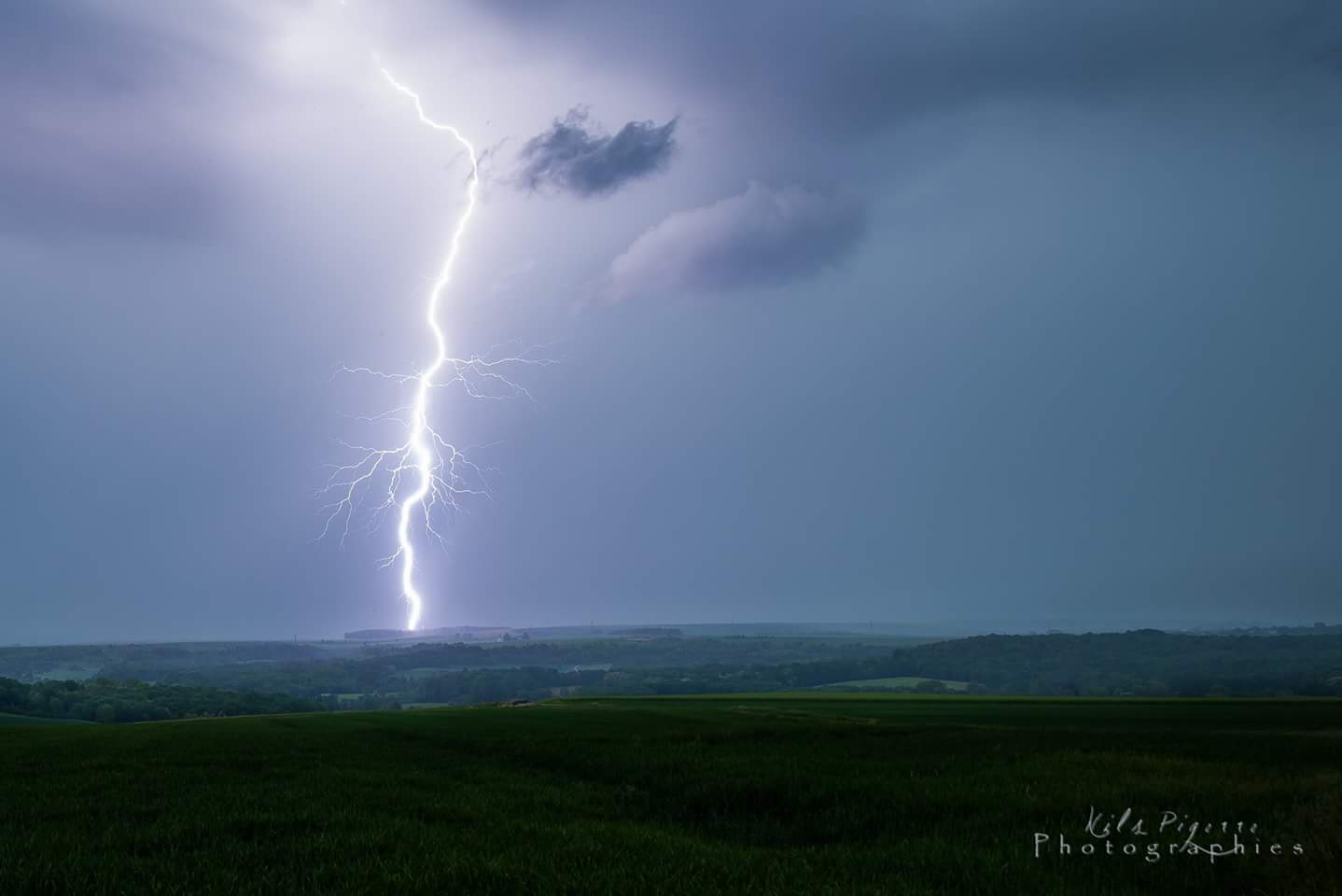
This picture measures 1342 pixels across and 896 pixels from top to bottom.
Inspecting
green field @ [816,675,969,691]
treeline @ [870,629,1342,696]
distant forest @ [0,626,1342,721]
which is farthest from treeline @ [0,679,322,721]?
treeline @ [870,629,1342,696]

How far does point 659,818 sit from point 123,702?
399ft

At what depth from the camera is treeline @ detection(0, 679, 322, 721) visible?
101 meters

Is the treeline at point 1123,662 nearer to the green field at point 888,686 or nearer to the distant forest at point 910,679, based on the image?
the distant forest at point 910,679

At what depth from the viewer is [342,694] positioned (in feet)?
626

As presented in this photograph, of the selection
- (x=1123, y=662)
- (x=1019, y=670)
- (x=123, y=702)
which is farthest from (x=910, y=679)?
(x=123, y=702)

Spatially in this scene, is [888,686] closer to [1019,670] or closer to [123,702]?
[1019,670]

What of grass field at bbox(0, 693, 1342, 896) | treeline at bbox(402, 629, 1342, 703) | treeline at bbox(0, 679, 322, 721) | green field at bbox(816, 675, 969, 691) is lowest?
treeline at bbox(402, 629, 1342, 703)

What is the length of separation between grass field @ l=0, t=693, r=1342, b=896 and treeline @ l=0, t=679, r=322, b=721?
97.4 meters

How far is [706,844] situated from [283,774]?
35.1 feet

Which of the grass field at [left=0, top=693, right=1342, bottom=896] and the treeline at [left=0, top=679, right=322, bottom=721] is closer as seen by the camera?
the grass field at [left=0, top=693, right=1342, bottom=896]

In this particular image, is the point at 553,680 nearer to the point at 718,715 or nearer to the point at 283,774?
the point at 718,715

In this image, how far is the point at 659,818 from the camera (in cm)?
1121

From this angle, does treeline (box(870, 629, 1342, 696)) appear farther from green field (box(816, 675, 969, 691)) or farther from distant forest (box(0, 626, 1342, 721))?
green field (box(816, 675, 969, 691))

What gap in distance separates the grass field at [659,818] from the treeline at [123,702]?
9735cm
